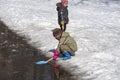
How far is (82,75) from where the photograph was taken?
9750mm

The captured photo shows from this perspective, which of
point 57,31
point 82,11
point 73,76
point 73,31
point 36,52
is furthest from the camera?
point 82,11

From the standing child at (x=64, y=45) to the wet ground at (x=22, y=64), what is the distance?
50 cm

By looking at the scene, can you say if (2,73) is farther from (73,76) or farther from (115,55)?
(115,55)

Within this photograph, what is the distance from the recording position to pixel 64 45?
11047 mm

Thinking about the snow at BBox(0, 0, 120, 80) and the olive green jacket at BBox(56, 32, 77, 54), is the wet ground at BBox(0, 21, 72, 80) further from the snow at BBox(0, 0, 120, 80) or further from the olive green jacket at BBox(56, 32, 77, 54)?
the olive green jacket at BBox(56, 32, 77, 54)

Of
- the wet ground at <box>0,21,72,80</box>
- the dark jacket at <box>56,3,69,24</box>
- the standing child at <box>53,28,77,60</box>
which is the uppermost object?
the dark jacket at <box>56,3,69,24</box>

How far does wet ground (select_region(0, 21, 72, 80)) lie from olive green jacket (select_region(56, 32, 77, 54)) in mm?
553

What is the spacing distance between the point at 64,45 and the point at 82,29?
456 cm

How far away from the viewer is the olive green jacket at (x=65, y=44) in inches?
431

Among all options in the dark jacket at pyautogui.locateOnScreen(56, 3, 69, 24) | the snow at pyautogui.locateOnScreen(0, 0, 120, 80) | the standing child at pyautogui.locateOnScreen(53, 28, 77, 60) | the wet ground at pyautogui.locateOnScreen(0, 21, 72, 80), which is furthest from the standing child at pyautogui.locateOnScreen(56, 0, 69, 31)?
the standing child at pyautogui.locateOnScreen(53, 28, 77, 60)

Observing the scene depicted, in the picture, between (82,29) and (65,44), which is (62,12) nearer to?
(82,29)

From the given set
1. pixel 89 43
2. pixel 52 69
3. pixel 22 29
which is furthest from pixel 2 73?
pixel 22 29

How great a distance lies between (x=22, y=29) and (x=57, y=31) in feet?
16.0

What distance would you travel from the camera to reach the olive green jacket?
35.9 feet
